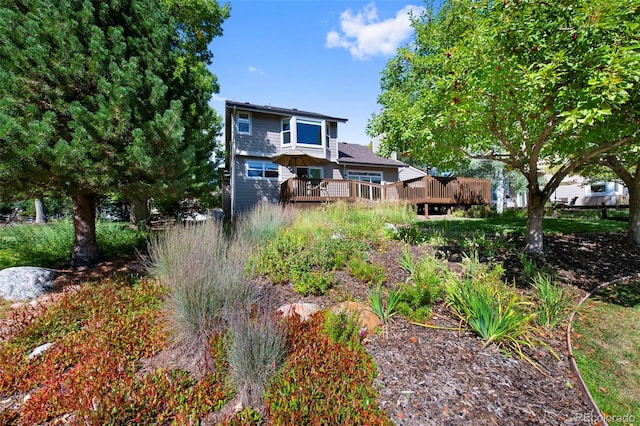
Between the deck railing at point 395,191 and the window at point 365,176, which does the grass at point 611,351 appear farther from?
the window at point 365,176

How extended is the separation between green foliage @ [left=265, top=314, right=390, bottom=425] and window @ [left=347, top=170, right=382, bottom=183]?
53.3 feet

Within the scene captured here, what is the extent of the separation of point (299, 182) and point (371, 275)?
375 inches

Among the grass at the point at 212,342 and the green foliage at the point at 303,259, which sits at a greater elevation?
the green foliage at the point at 303,259

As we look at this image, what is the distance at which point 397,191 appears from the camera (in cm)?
1584

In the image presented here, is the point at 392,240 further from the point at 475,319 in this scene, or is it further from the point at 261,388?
the point at 261,388

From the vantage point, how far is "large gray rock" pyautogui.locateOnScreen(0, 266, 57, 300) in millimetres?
4414

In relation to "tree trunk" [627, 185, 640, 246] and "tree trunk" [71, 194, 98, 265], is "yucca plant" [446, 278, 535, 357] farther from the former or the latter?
"tree trunk" [71, 194, 98, 265]

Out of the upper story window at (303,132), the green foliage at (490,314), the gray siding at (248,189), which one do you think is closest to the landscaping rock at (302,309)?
the green foliage at (490,314)

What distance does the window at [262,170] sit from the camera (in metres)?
15.2

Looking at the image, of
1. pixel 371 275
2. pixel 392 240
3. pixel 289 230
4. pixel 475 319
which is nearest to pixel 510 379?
pixel 475 319

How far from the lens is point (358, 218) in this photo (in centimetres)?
823

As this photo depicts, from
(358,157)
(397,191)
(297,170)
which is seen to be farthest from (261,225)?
(358,157)

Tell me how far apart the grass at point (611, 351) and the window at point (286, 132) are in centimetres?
1394

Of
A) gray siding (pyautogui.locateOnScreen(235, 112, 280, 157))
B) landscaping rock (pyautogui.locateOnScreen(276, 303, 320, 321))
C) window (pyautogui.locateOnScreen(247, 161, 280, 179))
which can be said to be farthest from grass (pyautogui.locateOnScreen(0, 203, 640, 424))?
gray siding (pyautogui.locateOnScreen(235, 112, 280, 157))
